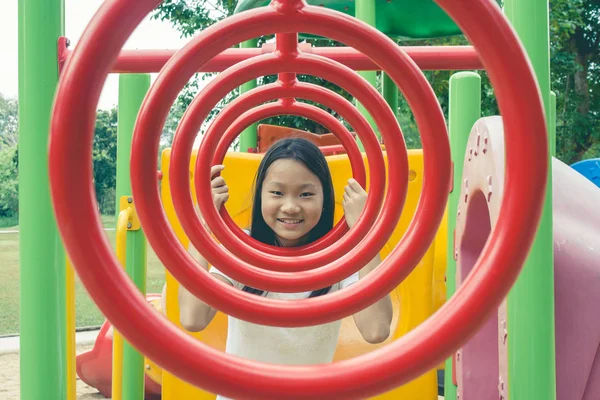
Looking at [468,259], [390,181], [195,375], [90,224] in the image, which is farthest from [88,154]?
→ [468,259]

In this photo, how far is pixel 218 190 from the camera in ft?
5.59

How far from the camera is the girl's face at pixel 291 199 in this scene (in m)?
1.69

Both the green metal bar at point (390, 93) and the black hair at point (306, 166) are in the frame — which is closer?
the black hair at point (306, 166)

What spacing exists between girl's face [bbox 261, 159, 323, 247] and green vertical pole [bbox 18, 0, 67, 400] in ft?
2.01

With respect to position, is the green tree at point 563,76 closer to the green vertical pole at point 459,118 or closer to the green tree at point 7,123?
the green vertical pole at point 459,118

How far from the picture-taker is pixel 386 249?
7.95 ft

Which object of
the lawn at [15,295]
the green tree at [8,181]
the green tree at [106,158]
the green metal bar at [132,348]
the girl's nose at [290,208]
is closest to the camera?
the girl's nose at [290,208]

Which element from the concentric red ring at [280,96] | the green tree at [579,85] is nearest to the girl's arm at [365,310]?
the concentric red ring at [280,96]

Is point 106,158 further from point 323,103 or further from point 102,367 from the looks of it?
point 323,103

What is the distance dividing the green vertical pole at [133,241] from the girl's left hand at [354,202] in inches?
27.2

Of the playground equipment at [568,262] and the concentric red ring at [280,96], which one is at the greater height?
the concentric red ring at [280,96]

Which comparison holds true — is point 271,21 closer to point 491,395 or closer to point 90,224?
point 90,224

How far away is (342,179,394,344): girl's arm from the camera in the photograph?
5.10ft

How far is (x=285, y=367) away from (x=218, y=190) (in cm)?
115
